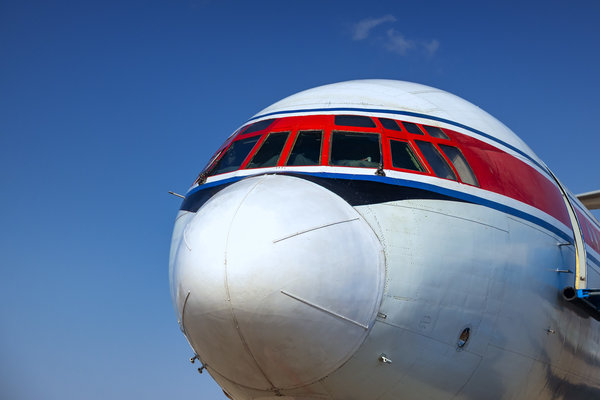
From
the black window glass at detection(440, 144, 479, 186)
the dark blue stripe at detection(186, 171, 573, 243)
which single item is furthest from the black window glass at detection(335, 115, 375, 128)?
the dark blue stripe at detection(186, 171, 573, 243)

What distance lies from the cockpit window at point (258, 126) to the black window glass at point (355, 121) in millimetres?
1048

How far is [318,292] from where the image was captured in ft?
20.5

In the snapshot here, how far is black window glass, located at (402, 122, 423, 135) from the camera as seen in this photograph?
845 cm

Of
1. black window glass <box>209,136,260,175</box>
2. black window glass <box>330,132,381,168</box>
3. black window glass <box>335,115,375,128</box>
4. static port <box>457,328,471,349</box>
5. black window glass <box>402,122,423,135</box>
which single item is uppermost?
black window glass <box>402,122,423,135</box>

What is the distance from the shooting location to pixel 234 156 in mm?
8992

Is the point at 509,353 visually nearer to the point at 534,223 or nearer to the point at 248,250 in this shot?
the point at 534,223

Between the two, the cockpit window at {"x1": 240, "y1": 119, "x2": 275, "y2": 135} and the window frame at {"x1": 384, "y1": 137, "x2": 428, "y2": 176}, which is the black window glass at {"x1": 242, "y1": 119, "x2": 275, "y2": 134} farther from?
the window frame at {"x1": 384, "y1": 137, "x2": 428, "y2": 176}

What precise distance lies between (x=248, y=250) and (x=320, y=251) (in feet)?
2.18

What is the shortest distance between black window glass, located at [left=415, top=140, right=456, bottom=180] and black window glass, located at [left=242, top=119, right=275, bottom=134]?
2067mm

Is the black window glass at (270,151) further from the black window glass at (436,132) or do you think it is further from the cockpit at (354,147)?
the black window glass at (436,132)

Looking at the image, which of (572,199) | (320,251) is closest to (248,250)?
(320,251)

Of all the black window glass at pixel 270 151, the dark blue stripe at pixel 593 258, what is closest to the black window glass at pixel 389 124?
the black window glass at pixel 270 151

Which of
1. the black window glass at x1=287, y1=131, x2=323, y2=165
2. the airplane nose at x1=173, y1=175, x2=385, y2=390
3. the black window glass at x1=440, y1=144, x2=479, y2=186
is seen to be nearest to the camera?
the airplane nose at x1=173, y1=175, x2=385, y2=390

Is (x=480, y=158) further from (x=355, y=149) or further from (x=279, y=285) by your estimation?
(x=279, y=285)
